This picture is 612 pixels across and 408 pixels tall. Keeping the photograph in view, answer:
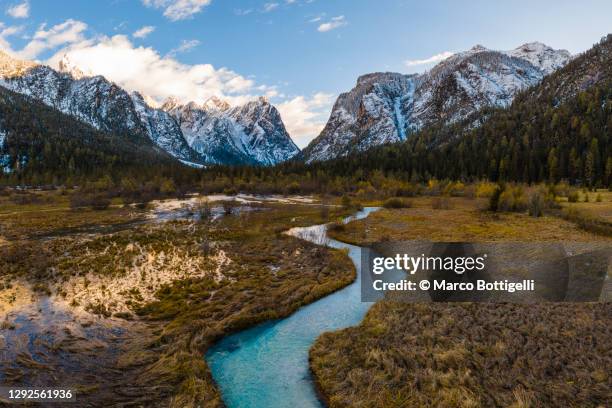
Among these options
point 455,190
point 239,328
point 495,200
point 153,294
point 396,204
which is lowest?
point 239,328

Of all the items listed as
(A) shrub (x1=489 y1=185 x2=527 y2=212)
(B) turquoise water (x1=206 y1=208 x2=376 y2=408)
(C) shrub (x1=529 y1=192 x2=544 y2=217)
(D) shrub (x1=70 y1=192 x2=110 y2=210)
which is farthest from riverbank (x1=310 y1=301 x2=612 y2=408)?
(D) shrub (x1=70 y1=192 x2=110 y2=210)

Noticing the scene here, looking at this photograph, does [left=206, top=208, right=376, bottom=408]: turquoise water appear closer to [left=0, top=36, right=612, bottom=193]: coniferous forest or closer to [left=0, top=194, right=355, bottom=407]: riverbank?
[left=0, top=194, right=355, bottom=407]: riverbank

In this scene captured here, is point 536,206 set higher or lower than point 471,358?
higher

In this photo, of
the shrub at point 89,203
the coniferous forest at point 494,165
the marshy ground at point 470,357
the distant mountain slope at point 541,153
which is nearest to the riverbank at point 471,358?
the marshy ground at point 470,357

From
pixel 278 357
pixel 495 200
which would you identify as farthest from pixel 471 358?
pixel 495 200

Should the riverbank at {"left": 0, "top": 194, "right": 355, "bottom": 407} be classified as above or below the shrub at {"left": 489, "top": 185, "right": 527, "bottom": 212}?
below

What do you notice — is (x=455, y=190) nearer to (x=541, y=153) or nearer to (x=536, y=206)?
(x=541, y=153)

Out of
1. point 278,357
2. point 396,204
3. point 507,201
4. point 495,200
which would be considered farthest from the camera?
point 396,204

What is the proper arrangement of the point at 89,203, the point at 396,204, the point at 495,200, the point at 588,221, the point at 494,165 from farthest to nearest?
1. the point at 494,165
2. the point at 89,203
3. the point at 396,204
4. the point at 495,200
5. the point at 588,221
